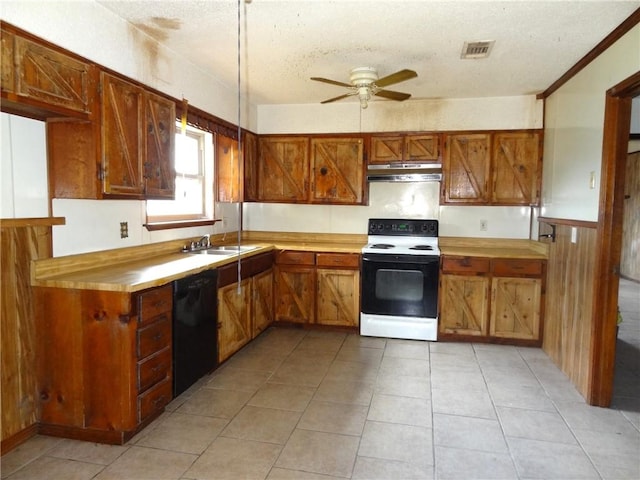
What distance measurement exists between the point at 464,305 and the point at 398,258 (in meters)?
0.79

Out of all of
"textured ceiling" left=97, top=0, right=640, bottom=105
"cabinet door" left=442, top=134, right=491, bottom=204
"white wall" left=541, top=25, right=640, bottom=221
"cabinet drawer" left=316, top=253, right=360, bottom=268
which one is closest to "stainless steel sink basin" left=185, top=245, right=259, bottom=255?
"cabinet drawer" left=316, top=253, right=360, bottom=268

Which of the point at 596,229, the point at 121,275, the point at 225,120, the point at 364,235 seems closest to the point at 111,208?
the point at 121,275

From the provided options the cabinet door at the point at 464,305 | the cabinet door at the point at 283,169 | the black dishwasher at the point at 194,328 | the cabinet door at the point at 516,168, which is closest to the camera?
the black dishwasher at the point at 194,328

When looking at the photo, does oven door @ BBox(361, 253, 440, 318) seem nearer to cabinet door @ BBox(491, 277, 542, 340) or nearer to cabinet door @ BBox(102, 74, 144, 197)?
cabinet door @ BBox(491, 277, 542, 340)

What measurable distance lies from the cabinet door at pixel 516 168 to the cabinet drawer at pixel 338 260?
1.58 metres

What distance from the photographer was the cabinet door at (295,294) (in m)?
4.50

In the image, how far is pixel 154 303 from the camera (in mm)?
2521

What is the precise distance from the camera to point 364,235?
4965 mm

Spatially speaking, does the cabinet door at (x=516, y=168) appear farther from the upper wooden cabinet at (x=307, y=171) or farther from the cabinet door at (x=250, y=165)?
the cabinet door at (x=250, y=165)

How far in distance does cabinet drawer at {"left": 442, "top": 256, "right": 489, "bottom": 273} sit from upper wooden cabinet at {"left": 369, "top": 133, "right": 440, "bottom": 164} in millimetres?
1115

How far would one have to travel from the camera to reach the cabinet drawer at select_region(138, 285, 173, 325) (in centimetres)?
243

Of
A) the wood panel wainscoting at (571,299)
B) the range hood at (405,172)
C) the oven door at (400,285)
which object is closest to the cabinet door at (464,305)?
the oven door at (400,285)

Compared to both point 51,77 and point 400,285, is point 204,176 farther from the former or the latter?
point 400,285

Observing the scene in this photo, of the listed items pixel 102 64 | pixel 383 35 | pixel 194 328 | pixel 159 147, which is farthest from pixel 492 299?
pixel 102 64
